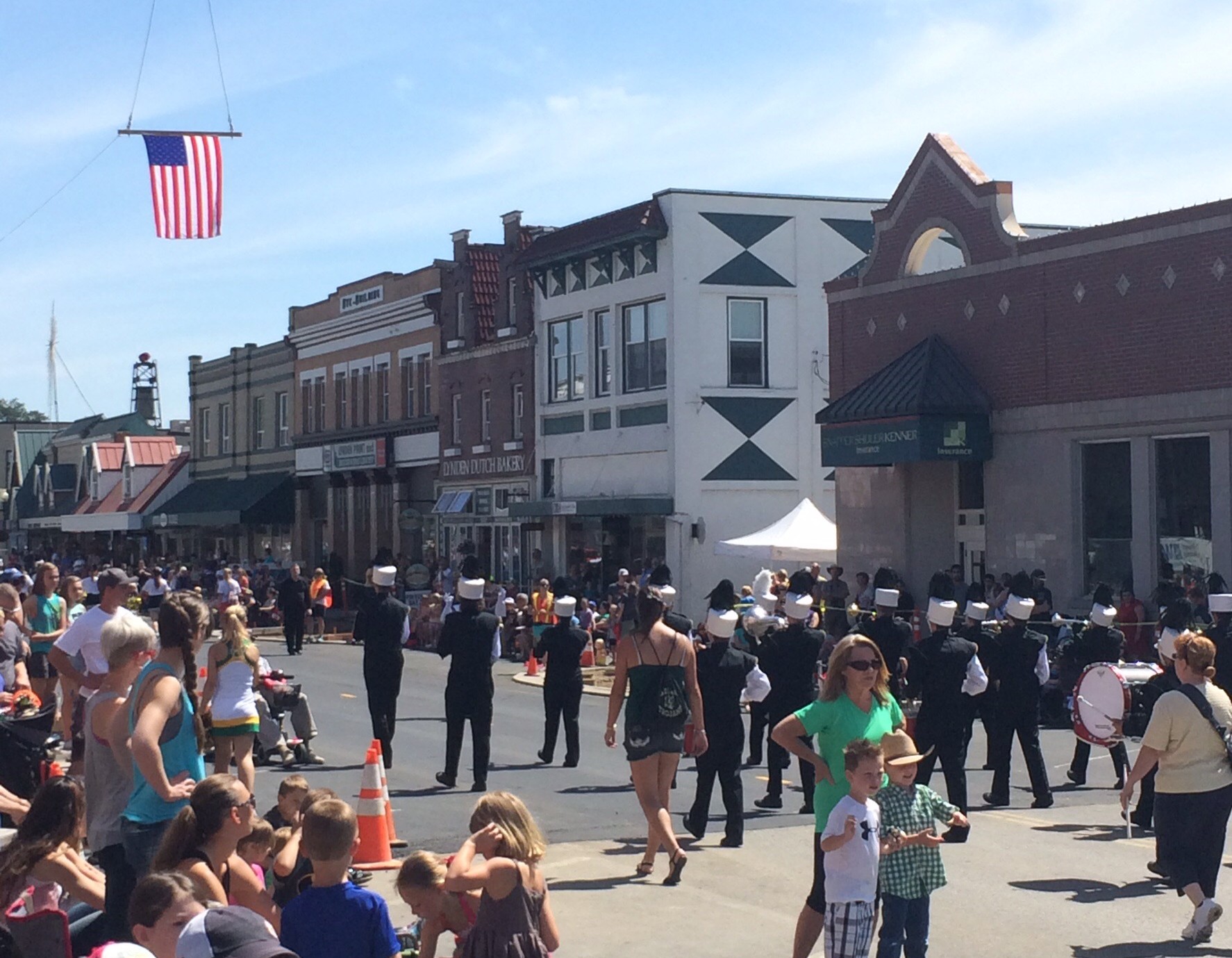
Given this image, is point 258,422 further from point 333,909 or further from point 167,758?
point 333,909

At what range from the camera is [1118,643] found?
15.6 m

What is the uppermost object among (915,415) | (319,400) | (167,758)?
(319,400)

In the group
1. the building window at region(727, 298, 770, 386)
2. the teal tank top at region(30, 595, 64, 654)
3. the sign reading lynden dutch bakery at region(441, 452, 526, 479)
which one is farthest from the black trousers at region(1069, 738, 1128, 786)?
the sign reading lynden dutch bakery at region(441, 452, 526, 479)

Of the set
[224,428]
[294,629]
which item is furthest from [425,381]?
[224,428]

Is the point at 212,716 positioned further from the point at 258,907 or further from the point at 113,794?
the point at 258,907

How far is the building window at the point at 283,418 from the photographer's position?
5588 centimetres

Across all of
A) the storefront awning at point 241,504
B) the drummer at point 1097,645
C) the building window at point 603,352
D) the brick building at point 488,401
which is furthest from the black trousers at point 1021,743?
the storefront awning at point 241,504

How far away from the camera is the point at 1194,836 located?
356 inches

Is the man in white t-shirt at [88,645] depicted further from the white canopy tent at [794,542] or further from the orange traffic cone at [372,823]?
the white canopy tent at [794,542]

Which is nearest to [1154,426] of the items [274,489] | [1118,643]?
[1118,643]

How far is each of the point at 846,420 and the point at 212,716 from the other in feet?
61.4

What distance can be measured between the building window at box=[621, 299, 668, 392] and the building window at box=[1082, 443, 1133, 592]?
1229 cm

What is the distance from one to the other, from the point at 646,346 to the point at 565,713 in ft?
69.4

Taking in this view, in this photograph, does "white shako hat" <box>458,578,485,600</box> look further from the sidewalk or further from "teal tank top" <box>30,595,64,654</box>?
"teal tank top" <box>30,595,64,654</box>
